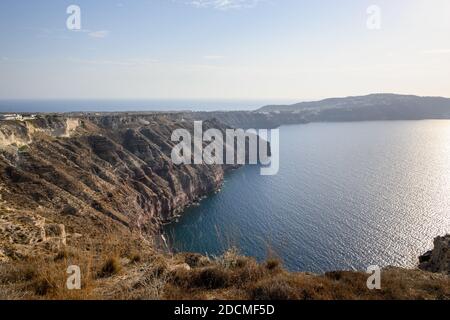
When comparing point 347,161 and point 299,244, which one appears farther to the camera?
point 347,161

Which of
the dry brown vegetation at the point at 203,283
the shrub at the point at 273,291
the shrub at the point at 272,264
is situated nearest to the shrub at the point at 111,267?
the dry brown vegetation at the point at 203,283

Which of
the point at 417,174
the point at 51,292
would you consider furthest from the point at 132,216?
the point at 417,174

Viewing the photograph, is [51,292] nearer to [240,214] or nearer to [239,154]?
[240,214]

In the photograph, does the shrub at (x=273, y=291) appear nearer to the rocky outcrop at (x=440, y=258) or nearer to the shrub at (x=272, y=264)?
the shrub at (x=272, y=264)

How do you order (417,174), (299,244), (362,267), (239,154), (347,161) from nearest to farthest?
(362,267) → (299,244) → (417,174) → (347,161) → (239,154)

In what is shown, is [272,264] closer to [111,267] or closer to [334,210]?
[111,267]

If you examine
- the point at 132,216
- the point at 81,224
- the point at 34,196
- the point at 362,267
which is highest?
the point at 34,196

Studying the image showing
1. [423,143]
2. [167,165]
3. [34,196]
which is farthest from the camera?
[423,143]
